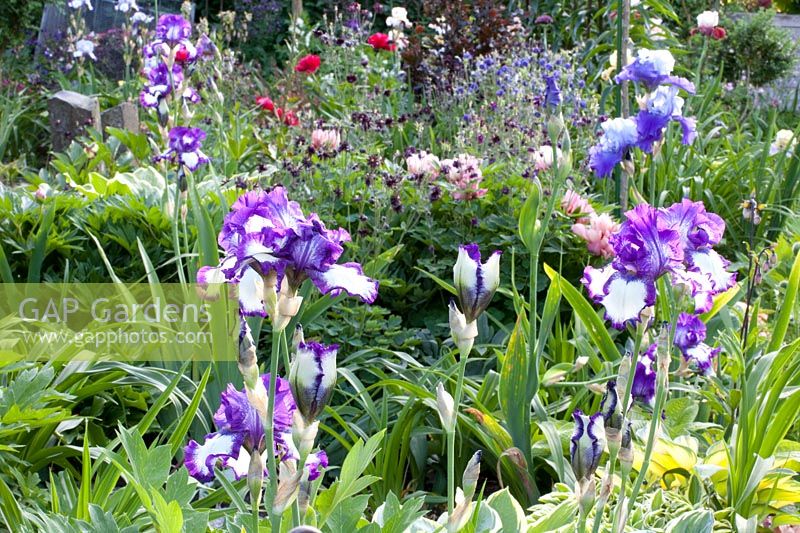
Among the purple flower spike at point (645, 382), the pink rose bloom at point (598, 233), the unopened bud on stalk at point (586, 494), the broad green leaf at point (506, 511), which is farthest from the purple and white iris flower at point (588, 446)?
the pink rose bloom at point (598, 233)

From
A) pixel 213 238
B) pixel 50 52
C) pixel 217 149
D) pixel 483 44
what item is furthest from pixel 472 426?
pixel 50 52

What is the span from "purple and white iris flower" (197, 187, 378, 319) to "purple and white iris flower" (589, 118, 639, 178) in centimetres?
141

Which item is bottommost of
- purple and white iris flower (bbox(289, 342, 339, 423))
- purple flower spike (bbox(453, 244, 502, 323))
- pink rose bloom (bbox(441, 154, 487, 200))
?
pink rose bloom (bbox(441, 154, 487, 200))

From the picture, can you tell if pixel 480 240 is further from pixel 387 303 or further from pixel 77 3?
pixel 77 3

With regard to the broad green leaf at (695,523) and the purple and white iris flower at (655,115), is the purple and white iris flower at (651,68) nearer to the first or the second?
the purple and white iris flower at (655,115)

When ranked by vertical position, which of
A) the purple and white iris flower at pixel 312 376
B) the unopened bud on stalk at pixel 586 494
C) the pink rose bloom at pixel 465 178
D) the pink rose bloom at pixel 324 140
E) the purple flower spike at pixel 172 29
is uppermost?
the purple flower spike at pixel 172 29

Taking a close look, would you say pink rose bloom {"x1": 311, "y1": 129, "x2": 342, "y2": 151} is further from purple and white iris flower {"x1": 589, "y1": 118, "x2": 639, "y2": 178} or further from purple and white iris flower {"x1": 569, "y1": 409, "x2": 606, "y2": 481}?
purple and white iris flower {"x1": 569, "y1": 409, "x2": 606, "y2": 481}

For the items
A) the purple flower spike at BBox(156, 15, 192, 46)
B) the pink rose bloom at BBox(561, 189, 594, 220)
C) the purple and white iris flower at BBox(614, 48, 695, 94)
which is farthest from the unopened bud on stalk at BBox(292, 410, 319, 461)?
the pink rose bloom at BBox(561, 189, 594, 220)

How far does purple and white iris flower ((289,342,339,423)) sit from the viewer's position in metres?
0.99

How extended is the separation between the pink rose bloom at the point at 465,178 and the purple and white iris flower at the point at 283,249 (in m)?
2.21

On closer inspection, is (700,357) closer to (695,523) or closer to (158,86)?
(695,523)

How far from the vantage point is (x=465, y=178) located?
10.8 feet

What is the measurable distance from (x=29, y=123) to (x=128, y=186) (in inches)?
137

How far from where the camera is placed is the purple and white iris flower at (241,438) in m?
1.23
